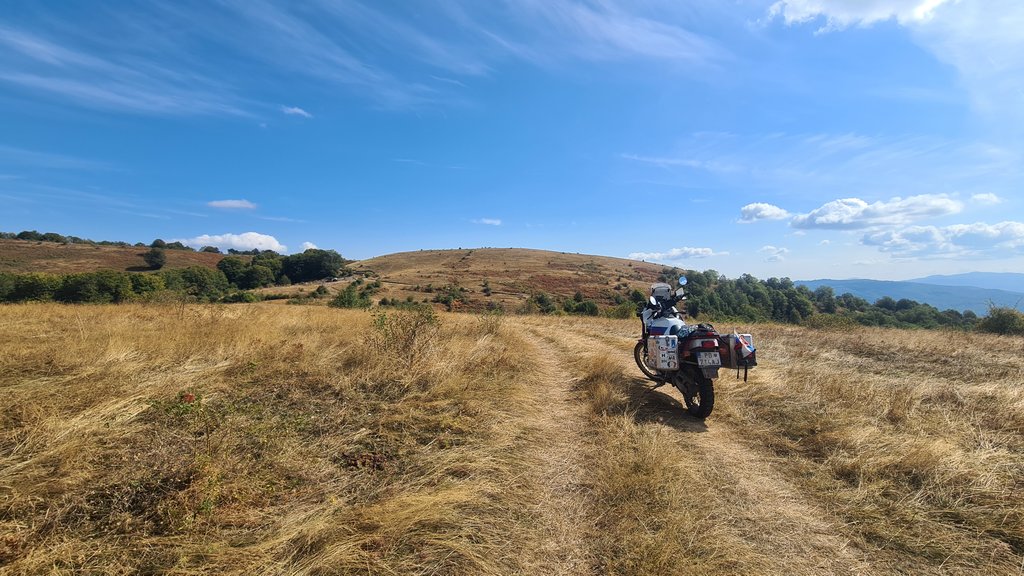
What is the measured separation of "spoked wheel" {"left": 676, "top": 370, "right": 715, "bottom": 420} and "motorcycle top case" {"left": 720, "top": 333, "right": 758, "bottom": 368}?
391 mm

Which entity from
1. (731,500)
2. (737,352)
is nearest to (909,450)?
(737,352)

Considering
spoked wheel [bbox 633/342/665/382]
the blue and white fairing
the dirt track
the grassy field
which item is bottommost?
the dirt track

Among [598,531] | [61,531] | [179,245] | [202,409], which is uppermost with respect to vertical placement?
[179,245]

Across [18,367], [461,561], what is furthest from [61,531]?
[18,367]

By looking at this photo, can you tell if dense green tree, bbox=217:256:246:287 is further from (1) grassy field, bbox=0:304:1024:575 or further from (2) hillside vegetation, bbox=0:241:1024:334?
(1) grassy field, bbox=0:304:1024:575

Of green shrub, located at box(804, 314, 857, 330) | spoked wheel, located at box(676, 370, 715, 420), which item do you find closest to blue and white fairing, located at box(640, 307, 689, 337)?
spoked wheel, located at box(676, 370, 715, 420)

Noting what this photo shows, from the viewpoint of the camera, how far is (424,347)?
7.50 metres

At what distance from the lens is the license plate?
5666 mm

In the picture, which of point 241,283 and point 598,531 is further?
point 241,283

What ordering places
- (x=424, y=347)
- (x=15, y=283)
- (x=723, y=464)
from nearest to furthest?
(x=723, y=464), (x=424, y=347), (x=15, y=283)

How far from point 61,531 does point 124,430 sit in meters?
1.66

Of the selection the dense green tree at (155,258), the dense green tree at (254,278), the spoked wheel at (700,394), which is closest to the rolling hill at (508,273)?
the dense green tree at (254,278)

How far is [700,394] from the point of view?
5.68 m

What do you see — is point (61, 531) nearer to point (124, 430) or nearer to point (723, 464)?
point (124, 430)
